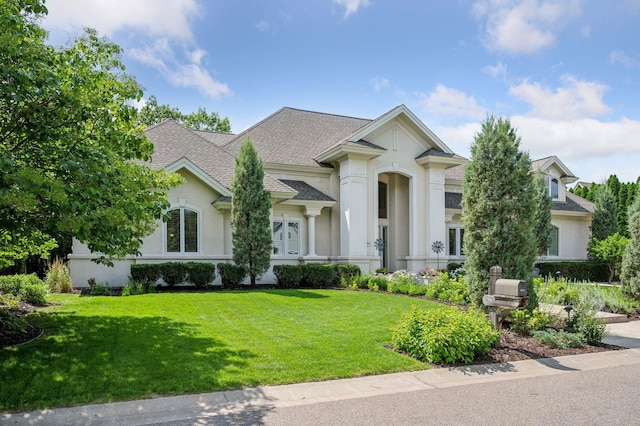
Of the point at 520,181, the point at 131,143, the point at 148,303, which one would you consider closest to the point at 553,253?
the point at 520,181

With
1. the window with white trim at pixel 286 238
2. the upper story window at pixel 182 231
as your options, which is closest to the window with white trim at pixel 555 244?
the window with white trim at pixel 286 238

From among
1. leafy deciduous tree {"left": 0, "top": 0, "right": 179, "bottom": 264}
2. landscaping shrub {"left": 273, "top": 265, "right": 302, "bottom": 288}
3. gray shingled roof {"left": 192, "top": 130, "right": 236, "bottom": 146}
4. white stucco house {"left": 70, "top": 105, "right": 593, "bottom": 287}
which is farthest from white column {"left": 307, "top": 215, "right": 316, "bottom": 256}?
leafy deciduous tree {"left": 0, "top": 0, "right": 179, "bottom": 264}

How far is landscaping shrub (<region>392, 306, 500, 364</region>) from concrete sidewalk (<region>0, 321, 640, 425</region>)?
0.27 metres

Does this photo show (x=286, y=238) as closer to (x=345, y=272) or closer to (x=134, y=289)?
(x=345, y=272)

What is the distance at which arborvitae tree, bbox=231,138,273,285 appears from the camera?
50.6 ft

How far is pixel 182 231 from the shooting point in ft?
Answer: 53.0

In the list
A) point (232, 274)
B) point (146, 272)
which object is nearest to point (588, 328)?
point (232, 274)

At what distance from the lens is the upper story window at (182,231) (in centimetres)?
1599

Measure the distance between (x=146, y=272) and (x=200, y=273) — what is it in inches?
67.7

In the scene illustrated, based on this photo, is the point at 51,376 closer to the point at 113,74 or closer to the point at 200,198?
the point at 113,74

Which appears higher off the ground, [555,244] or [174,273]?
[555,244]

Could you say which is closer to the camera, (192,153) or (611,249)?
(192,153)

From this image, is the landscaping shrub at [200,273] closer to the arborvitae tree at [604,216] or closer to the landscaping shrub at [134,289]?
the landscaping shrub at [134,289]

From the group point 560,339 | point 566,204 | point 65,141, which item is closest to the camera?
point 65,141
